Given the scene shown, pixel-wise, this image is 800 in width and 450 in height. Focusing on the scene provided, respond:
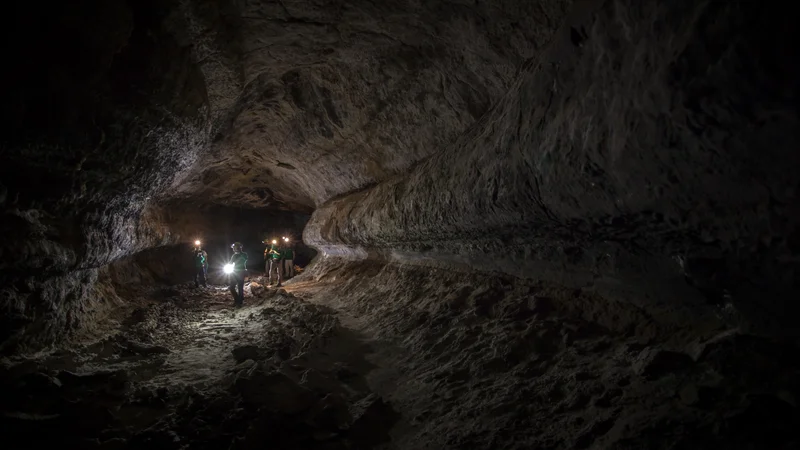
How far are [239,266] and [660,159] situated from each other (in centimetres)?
763

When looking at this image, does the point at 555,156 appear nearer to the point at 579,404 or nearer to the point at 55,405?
the point at 579,404

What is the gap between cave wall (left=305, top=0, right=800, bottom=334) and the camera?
1358 mm

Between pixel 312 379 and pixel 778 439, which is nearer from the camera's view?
pixel 778 439

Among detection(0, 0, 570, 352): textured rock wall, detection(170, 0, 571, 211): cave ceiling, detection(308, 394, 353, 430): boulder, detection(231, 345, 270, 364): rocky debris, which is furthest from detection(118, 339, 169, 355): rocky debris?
detection(170, 0, 571, 211): cave ceiling

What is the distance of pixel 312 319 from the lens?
18.0ft

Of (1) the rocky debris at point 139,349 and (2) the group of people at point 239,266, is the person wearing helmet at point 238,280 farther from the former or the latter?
(1) the rocky debris at point 139,349

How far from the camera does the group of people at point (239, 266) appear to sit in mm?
7812

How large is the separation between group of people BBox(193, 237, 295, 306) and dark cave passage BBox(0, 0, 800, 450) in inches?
65.9

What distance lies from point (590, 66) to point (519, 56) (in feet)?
4.14

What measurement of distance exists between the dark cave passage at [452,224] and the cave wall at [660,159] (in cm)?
1

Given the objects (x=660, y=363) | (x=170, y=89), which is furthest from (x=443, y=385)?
(x=170, y=89)

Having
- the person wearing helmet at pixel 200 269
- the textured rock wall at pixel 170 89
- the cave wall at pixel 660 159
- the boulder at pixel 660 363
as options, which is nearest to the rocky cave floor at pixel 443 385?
the boulder at pixel 660 363

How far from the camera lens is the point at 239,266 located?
773 centimetres

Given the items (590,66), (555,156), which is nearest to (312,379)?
(555,156)
